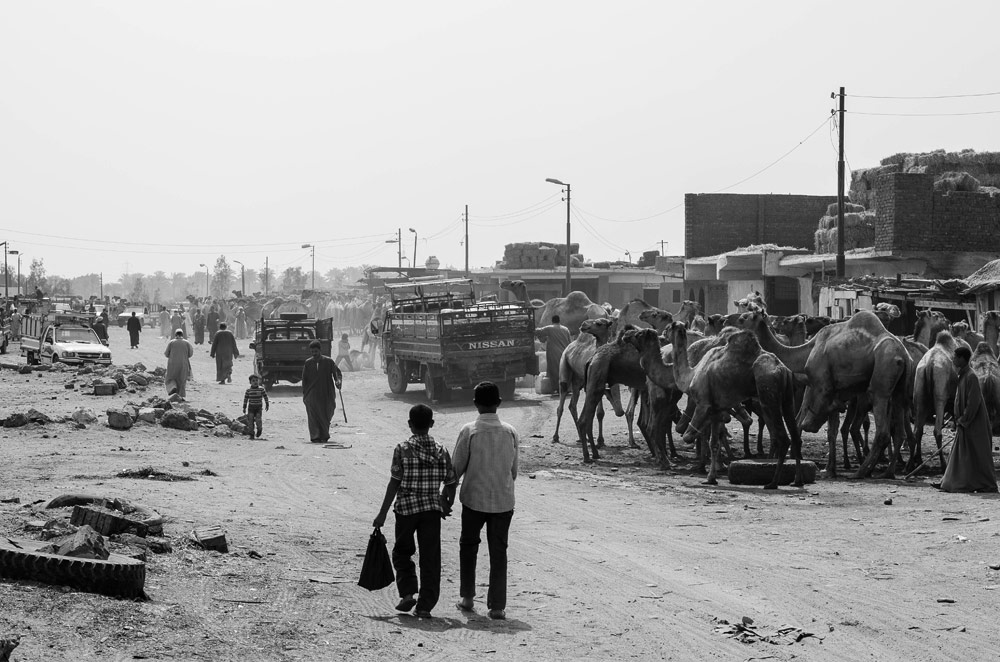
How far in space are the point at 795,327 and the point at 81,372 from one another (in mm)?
21078

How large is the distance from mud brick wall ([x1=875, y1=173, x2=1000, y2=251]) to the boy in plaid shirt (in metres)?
25.5

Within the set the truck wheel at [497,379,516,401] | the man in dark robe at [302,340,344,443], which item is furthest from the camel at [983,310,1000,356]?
the truck wheel at [497,379,516,401]

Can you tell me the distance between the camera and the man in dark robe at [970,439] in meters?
14.0

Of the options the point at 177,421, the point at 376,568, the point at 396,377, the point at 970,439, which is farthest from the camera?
the point at 396,377

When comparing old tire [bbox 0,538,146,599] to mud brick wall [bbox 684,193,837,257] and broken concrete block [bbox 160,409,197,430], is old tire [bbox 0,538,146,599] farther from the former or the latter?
mud brick wall [bbox 684,193,837,257]

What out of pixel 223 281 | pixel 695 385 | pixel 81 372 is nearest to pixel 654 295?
pixel 81 372

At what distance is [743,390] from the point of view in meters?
15.3

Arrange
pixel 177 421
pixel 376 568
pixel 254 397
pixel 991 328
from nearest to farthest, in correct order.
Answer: pixel 376 568, pixel 991 328, pixel 254 397, pixel 177 421

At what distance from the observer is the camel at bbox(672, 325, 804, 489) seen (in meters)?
15.0

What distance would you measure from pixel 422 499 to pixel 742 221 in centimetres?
4213

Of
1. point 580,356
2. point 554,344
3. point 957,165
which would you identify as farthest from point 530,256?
point 580,356

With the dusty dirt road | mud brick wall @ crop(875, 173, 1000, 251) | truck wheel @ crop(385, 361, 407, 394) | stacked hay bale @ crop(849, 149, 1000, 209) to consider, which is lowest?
the dusty dirt road

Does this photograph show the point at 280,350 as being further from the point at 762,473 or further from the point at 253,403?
the point at 762,473

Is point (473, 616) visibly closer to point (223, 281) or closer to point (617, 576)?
point (617, 576)
